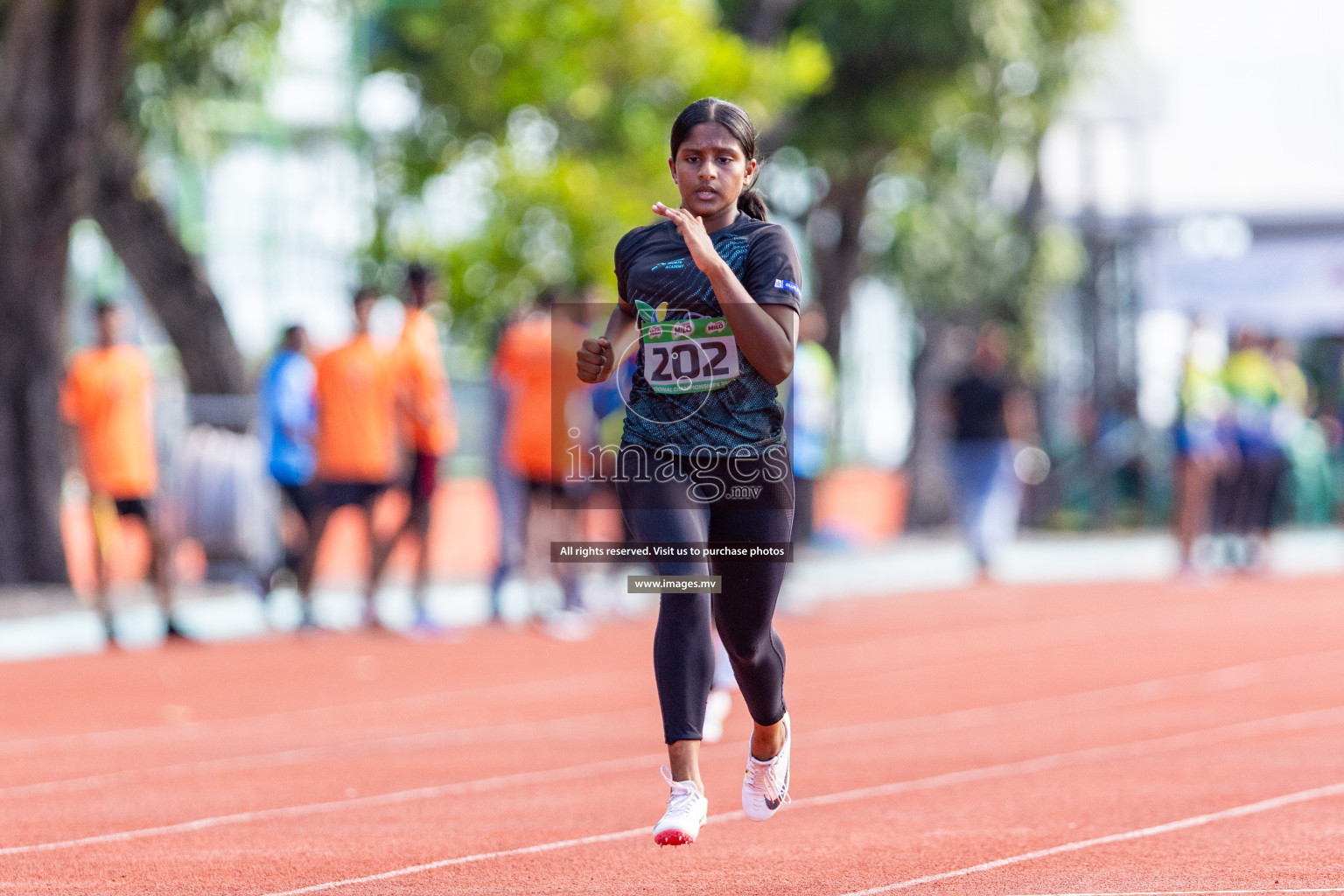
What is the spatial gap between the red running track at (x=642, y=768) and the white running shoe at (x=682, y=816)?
13 cm

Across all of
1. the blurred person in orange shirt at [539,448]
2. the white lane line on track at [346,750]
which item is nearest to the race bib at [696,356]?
the white lane line on track at [346,750]

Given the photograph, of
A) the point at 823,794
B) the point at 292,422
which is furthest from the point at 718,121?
the point at 292,422

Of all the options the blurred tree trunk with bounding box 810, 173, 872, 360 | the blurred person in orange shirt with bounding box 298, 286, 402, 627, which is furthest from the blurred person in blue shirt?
the blurred tree trunk with bounding box 810, 173, 872, 360

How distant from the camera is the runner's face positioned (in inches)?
198

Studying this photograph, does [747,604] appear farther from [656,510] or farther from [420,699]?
[420,699]

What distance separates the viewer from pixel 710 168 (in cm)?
504

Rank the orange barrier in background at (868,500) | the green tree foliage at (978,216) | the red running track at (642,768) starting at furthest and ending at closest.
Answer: the orange barrier in background at (868,500) → the green tree foliage at (978,216) → the red running track at (642,768)

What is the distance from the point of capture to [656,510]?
509 cm

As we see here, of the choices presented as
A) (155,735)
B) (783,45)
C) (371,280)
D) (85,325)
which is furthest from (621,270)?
(85,325)

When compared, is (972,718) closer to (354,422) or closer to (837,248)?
(354,422)

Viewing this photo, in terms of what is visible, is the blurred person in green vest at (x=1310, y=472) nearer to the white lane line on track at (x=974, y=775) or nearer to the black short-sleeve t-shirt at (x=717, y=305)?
the white lane line on track at (x=974, y=775)

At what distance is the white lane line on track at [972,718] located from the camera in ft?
24.0

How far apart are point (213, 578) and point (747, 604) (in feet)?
37.2

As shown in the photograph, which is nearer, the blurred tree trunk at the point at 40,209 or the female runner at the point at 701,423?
the female runner at the point at 701,423
